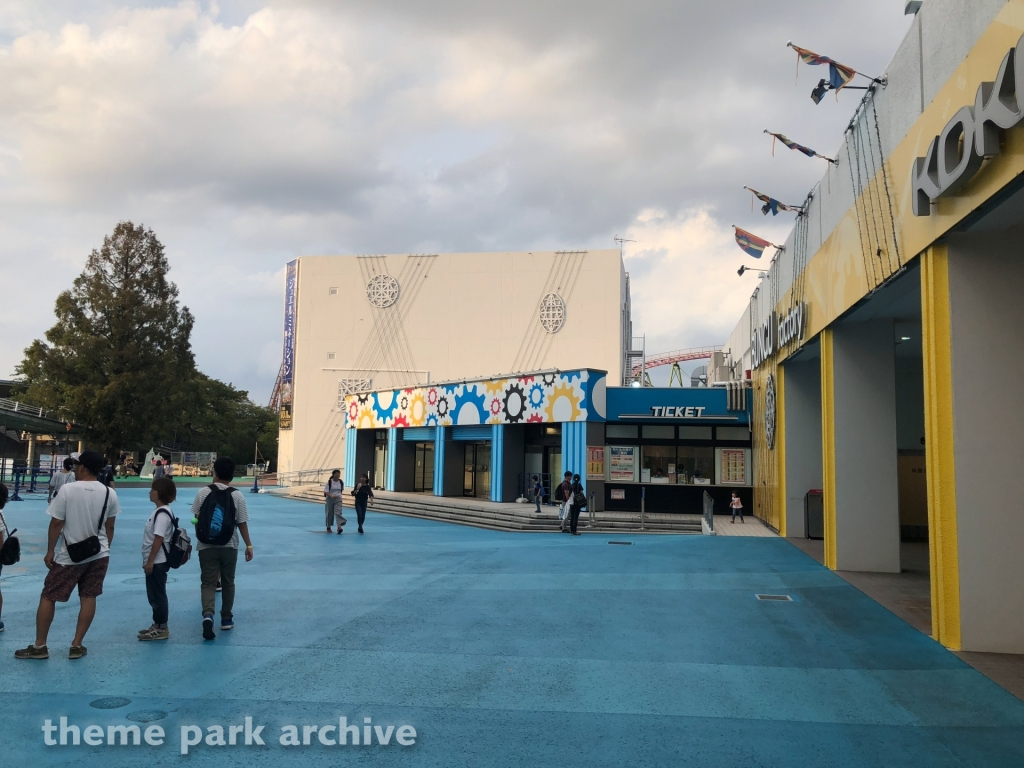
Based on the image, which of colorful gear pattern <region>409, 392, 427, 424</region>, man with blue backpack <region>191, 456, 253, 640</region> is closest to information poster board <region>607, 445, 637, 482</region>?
colorful gear pattern <region>409, 392, 427, 424</region>

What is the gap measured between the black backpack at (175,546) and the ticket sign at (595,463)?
1672 cm

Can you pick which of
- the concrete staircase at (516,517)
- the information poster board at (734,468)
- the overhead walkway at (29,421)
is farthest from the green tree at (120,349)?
the information poster board at (734,468)

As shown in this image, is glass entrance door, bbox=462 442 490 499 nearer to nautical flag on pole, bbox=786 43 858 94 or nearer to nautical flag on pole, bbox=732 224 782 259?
nautical flag on pole, bbox=732 224 782 259

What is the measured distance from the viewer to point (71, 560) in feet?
19.9

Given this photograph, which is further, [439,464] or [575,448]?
[439,464]

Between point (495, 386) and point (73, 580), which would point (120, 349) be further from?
point (73, 580)

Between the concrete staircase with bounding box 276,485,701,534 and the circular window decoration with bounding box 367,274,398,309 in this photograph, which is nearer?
the concrete staircase with bounding box 276,485,701,534

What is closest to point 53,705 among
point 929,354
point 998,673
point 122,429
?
point 998,673

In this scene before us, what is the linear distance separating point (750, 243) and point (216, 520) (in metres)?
14.3

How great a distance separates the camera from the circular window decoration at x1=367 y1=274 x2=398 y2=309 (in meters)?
45.8

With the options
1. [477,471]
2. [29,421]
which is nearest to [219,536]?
[477,471]

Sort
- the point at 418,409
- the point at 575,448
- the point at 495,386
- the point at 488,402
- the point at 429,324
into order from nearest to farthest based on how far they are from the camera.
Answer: the point at 575,448 → the point at 495,386 → the point at 488,402 → the point at 418,409 → the point at 429,324

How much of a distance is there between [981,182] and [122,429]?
136ft

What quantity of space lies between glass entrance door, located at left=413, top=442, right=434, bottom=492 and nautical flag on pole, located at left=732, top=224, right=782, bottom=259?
58.6ft
